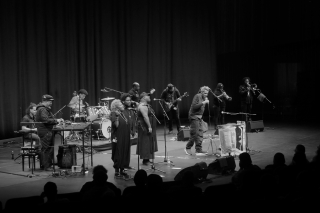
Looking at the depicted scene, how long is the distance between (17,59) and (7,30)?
111 centimetres

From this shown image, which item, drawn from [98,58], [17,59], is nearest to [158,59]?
[98,58]

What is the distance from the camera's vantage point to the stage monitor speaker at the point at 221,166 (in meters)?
9.68

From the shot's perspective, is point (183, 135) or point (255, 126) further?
point (255, 126)

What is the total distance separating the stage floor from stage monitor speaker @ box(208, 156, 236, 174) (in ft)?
0.45

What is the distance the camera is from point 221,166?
31.8 feet

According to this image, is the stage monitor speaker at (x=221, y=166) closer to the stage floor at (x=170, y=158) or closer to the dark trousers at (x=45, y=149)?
the stage floor at (x=170, y=158)

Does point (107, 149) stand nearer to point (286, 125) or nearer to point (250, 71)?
point (286, 125)

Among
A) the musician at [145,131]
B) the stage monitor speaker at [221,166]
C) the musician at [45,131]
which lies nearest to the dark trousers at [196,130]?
the musician at [145,131]

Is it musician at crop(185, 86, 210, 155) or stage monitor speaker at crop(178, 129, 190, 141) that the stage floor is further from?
musician at crop(185, 86, 210, 155)

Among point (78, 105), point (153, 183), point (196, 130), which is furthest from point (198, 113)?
point (153, 183)

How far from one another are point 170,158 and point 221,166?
93.9 inches

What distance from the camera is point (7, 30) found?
15828 millimetres

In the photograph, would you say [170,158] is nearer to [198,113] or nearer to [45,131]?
[198,113]

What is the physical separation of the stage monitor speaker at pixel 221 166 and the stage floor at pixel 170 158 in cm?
14
